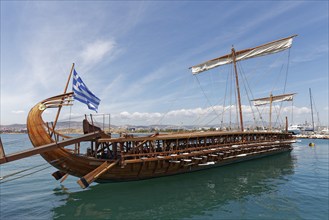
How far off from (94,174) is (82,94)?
5202 mm

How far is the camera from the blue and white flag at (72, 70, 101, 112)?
12984 mm

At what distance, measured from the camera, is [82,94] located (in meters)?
13.3

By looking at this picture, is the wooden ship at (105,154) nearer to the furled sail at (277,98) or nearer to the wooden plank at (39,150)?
the wooden plank at (39,150)

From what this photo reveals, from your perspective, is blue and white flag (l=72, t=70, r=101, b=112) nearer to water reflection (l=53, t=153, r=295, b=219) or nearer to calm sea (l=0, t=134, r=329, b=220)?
calm sea (l=0, t=134, r=329, b=220)

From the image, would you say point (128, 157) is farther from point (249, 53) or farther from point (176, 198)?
point (249, 53)

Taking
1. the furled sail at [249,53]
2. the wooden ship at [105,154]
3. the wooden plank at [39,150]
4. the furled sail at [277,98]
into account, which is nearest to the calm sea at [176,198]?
the wooden ship at [105,154]

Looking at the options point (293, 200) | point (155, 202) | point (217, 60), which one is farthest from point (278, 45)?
point (155, 202)

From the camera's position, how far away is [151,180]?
56.8 feet

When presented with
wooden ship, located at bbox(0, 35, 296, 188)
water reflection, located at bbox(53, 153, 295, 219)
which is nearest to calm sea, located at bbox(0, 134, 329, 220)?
water reflection, located at bbox(53, 153, 295, 219)

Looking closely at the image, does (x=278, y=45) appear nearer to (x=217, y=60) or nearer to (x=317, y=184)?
(x=217, y=60)

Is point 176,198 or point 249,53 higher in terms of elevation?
point 249,53

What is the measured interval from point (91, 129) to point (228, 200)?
1074 cm

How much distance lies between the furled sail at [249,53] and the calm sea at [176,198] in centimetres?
1817

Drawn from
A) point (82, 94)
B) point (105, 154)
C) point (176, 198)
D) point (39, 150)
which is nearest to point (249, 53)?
point (176, 198)
